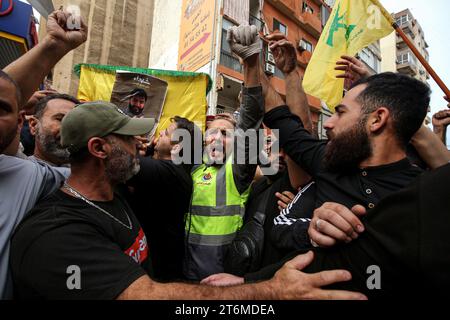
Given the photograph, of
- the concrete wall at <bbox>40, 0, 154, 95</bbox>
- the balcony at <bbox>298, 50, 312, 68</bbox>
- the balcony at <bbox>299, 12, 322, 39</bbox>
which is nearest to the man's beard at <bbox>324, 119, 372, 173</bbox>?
the balcony at <bbox>298, 50, 312, 68</bbox>

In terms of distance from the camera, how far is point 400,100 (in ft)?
4.74

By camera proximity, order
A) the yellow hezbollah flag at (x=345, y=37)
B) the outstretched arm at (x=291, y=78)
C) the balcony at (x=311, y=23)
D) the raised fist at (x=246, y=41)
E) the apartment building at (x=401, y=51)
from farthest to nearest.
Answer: the apartment building at (x=401, y=51) → the balcony at (x=311, y=23) → the yellow hezbollah flag at (x=345, y=37) → the outstretched arm at (x=291, y=78) → the raised fist at (x=246, y=41)

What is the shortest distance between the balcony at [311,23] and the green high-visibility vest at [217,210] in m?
16.9

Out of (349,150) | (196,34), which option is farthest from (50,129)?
(196,34)

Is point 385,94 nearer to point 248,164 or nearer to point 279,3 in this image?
point 248,164

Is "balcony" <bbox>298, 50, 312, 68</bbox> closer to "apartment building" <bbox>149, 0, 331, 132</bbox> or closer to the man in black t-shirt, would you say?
"apartment building" <bbox>149, 0, 331, 132</bbox>

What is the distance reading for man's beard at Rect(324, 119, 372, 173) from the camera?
1.42 m

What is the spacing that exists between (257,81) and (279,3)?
1497 cm

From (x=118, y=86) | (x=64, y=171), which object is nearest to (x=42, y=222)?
(x=64, y=171)

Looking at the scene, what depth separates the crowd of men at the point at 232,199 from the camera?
2.88 ft

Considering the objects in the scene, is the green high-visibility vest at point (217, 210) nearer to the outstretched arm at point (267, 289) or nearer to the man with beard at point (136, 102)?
Answer: the outstretched arm at point (267, 289)

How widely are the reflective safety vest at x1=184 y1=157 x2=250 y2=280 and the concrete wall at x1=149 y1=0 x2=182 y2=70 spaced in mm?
14022

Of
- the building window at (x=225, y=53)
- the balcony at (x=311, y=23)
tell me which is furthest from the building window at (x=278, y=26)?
the building window at (x=225, y=53)

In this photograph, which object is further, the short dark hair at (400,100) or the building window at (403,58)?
the building window at (403,58)
